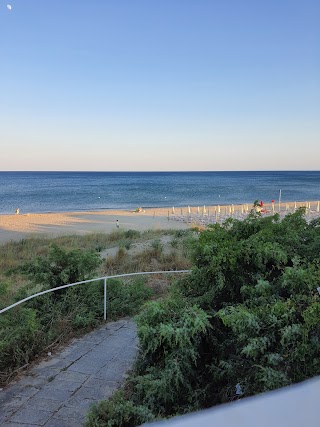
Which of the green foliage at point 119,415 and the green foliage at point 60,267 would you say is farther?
the green foliage at point 60,267

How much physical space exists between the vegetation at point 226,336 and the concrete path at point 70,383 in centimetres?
41

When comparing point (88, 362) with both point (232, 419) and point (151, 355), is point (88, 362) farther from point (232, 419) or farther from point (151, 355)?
point (232, 419)

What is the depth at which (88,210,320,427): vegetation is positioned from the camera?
9.01 feet

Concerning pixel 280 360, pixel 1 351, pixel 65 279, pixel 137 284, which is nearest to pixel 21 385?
pixel 1 351

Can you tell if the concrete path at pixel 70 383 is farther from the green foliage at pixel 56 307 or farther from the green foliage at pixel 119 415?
the green foliage at pixel 119 415

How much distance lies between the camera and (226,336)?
343 centimetres

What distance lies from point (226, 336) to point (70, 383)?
1676 mm

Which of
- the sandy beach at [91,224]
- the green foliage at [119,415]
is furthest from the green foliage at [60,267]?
the sandy beach at [91,224]

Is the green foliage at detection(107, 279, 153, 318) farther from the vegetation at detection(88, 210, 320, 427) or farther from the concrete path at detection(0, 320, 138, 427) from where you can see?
the vegetation at detection(88, 210, 320, 427)

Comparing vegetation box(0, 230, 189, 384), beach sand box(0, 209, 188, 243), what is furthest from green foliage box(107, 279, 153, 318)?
beach sand box(0, 209, 188, 243)

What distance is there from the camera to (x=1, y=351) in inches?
164

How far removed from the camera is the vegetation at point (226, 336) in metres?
2.75

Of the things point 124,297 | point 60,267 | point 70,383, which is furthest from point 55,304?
point 70,383

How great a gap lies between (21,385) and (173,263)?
17.9 ft
